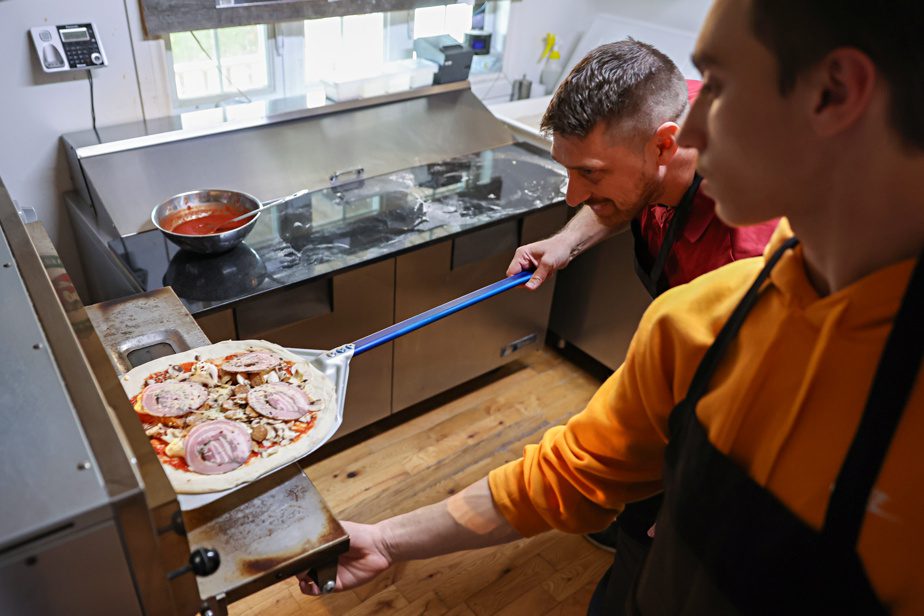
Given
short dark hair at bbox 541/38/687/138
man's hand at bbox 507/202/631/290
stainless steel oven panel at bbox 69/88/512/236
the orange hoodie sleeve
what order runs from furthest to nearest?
stainless steel oven panel at bbox 69/88/512/236
man's hand at bbox 507/202/631/290
short dark hair at bbox 541/38/687/138
the orange hoodie sleeve

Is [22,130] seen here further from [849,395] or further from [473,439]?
[849,395]

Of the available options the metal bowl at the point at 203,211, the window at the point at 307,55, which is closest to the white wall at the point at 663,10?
the window at the point at 307,55

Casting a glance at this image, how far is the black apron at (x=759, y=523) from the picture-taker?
0.58 metres

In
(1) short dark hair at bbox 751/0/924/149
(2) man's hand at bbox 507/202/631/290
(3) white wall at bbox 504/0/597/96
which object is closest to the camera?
(1) short dark hair at bbox 751/0/924/149

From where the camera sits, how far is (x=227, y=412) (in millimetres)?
1186

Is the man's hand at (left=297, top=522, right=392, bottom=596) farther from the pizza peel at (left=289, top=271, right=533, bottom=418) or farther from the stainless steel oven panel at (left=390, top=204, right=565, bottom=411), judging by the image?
the stainless steel oven panel at (left=390, top=204, right=565, bottom=411)

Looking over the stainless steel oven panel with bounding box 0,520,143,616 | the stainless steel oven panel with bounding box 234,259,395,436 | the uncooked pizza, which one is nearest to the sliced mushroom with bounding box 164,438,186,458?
the uncooked pizza

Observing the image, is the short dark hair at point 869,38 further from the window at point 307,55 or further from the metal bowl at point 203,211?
the window at point 307,55

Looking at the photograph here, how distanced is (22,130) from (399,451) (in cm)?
145

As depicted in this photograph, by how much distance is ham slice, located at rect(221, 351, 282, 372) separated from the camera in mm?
1272

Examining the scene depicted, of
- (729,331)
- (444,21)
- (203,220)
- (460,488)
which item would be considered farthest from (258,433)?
(444,21)

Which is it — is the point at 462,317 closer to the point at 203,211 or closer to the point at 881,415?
the point at 203,211

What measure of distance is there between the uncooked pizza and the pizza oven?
0.17 feet

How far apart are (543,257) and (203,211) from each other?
3.12 feet
